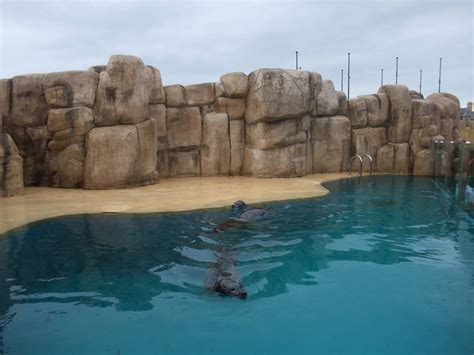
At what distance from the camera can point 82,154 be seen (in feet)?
35.6

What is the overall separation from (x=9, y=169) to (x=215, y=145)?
6.18 metres

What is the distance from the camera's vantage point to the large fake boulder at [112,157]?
10656 mm

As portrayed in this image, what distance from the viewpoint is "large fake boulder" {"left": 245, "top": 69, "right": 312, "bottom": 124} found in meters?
12.8

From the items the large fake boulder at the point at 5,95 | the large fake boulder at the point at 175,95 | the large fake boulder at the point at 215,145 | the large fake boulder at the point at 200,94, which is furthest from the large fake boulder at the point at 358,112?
the large fake boulder at the point at 5,95

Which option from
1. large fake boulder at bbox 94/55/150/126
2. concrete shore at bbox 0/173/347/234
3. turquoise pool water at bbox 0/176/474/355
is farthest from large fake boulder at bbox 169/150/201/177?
turquoise pool water at bbox 0/176/474/355

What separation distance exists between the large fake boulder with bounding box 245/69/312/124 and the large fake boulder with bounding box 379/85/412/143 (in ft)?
13.2

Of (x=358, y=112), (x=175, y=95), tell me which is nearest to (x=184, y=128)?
(x=175, y=95)

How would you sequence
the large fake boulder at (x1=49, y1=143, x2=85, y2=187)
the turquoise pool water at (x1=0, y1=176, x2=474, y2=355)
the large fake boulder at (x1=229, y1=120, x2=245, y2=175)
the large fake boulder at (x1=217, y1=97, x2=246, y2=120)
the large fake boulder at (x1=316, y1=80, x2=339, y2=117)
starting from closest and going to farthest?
1. the turquoise pool water at (x1=0, y1=176, x2=474, y2=355)
2. the large fake boulder at (x1=49, y1=143, x2=85, y2=187)
3. the large fake boulder at (x1=217, y1=97, x2=246, y2=120)
4. the large fake boulder at (x1=229, y1=120, x2=245, y2=175)
5. the large fake boulder at (x1=316, y1=80, x2=339, y2=117)

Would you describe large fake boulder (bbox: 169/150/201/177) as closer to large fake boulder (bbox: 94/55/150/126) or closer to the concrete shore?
the concrete shore

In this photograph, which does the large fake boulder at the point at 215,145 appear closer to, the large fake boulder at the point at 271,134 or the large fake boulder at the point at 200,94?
the large fake boulder at the point at 200,94

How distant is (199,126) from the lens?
13.6m

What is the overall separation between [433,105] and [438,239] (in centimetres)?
1067

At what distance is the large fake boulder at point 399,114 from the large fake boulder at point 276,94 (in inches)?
159

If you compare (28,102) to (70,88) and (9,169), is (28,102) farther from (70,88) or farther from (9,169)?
(9,169)
